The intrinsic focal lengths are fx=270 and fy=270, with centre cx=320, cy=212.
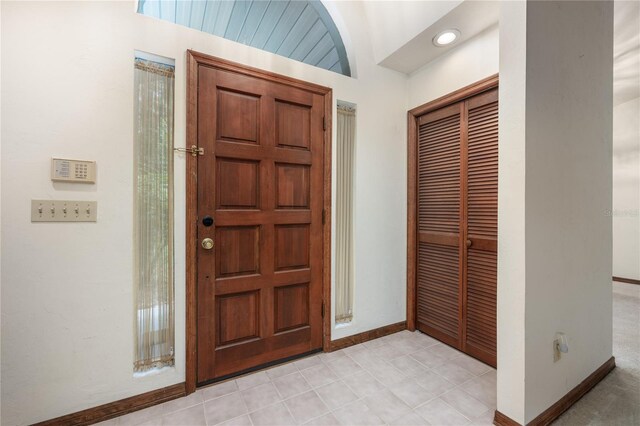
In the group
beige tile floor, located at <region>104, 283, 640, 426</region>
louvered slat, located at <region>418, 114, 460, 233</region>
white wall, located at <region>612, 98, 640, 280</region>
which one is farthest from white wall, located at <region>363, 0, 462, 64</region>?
white wall, located at <region>612, 98, 640, 280</region>

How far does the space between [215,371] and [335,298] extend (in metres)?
0.98

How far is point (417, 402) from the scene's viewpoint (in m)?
1.56

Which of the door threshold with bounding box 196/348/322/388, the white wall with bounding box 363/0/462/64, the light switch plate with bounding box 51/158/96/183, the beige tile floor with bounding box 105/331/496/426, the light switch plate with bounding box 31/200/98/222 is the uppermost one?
the white wall with bounding box 363/0/462/64

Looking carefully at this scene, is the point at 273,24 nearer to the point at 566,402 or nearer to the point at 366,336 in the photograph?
the point at 366,336

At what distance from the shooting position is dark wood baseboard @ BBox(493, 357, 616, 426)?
1358mm

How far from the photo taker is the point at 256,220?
1854 millimetres

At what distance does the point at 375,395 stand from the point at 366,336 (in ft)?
2.25

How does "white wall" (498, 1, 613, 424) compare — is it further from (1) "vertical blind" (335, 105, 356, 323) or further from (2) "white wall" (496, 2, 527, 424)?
(1) "vertical blind" (335, 105, 356, 323)

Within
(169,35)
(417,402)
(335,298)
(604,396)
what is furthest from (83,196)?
(604,396)

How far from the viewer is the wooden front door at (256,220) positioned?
5.58ft

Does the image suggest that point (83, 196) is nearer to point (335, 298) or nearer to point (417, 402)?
point (335, 298)

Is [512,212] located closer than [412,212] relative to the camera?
Yes

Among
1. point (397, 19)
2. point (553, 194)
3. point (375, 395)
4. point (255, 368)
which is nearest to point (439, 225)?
point (553, 194)

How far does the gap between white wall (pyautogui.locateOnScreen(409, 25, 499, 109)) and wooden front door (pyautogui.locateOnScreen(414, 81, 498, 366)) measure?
0.13 meters
